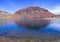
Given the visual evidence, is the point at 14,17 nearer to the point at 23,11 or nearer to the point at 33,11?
the point at 23,11

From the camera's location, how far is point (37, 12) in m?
80.2

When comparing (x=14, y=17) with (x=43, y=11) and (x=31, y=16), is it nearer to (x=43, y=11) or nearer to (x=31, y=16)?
(x=31, y=16)

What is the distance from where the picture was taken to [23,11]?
260 feet

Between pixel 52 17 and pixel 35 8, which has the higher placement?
pixel 35 8

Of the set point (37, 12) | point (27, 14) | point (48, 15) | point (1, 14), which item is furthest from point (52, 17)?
point (1, 14)

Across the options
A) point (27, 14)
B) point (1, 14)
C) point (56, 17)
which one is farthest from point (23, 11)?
point (56, 17)

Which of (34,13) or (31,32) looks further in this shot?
(34,13)

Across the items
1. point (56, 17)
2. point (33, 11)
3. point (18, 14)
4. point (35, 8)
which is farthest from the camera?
point (35, 8)

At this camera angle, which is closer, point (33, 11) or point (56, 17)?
point (56, 17)

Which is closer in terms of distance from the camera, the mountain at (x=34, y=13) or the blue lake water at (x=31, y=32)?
the blue lake water at (x=31, y=32)

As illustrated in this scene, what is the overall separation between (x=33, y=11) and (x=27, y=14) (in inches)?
243

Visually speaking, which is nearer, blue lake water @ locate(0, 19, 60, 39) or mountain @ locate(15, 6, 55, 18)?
blue lake water @ locate(0, 19, 60, 39)

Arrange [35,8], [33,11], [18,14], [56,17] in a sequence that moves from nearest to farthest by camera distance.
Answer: [18,14]
[56,17]
[33,11]
[35,8]

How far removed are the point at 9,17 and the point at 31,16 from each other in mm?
12807
